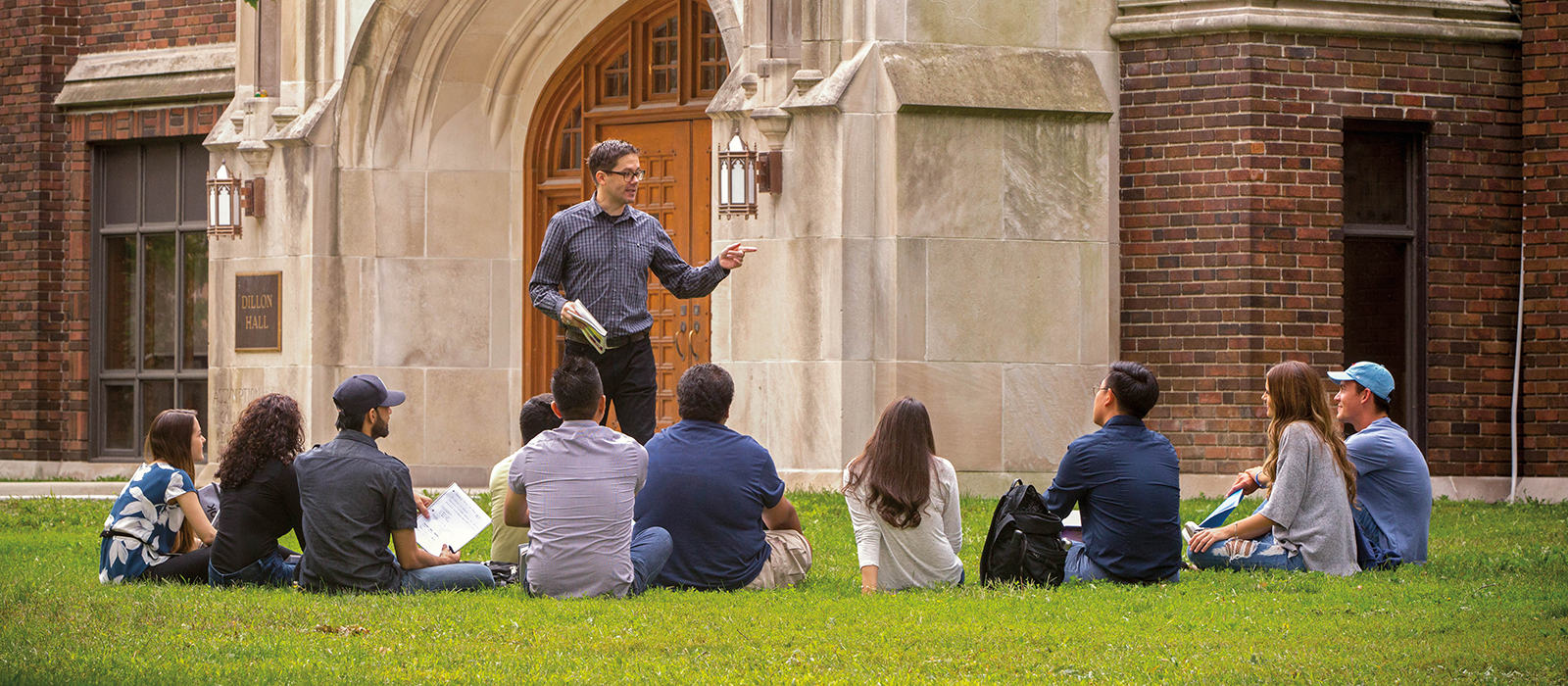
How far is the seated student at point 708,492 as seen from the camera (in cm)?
764

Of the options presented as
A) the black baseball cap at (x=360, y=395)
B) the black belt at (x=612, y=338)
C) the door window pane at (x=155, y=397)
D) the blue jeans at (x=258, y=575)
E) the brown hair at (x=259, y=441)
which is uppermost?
the black belt at (x=612, y=338)

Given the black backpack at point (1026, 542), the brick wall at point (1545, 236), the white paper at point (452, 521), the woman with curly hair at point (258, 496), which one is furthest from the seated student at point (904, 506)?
the brick wall at point (1545, 236)

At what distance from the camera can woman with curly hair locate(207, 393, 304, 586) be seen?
7.82m

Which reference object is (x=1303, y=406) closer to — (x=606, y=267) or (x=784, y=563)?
(x=784, y=563)

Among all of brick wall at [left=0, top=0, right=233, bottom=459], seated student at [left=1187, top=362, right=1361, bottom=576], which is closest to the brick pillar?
brick wall at [left=0, top=0, right=233, bottom=459]

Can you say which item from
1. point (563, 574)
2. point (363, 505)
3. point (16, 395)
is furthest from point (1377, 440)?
point (16, 395)

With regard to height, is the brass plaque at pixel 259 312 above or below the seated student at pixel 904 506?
above

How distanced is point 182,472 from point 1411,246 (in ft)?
31.4

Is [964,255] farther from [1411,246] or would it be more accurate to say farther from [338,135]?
[338,135]

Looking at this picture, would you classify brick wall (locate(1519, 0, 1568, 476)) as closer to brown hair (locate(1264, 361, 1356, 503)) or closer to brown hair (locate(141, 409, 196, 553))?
brown hair (locate(1264, 361, 1356, 503))

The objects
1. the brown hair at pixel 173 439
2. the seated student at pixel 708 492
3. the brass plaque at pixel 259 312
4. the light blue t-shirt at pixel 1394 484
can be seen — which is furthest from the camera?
the brass plaque at pixel 259 312

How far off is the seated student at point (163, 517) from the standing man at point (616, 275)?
166 centimetres

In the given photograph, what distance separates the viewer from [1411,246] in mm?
14094

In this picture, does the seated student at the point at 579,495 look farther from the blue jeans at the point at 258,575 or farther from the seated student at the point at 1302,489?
the seated student at the point at 1302,489
